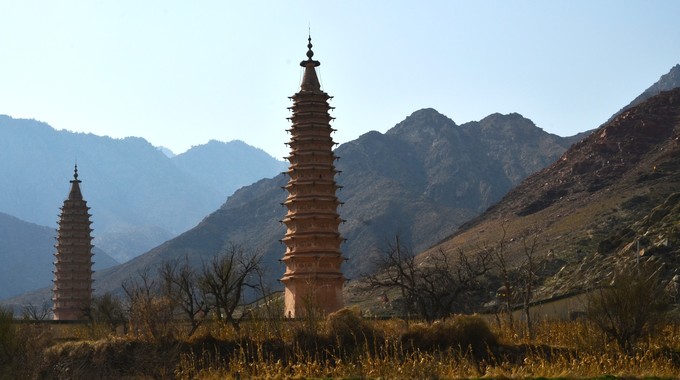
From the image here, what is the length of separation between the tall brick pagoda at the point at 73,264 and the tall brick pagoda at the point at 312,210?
2434cm

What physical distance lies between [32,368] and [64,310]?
46264 mm

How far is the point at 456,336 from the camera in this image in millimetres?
34000

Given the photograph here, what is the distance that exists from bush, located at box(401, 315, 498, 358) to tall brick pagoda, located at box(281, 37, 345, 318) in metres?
20.7

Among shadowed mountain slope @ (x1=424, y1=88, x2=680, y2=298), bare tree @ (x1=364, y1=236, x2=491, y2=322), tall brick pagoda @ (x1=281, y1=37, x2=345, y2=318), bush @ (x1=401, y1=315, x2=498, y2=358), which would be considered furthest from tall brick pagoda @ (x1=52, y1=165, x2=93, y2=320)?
bush @ (x1=401, y1=315, x2=498, y2=358)

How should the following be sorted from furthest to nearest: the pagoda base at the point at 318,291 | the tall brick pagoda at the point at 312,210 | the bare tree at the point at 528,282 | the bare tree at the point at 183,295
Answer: the tall brick pagoda at the point at 312,210
the pagoda base at the point at 318,291
the bare tree at the point at 183,295
the bare tree at the point at 528,282

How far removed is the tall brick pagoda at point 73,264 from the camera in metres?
77.1

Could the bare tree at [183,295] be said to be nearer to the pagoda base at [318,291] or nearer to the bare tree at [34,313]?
the pagoda base at [318,291]

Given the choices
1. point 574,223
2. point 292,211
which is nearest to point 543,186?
point 574,223

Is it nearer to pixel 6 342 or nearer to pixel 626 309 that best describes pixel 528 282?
pixel 626 309

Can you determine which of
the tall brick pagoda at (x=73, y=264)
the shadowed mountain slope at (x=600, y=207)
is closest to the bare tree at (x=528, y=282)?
the shadowed mountain slope at (x=600, y=207)

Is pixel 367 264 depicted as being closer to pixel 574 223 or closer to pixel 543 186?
pixel 543 186

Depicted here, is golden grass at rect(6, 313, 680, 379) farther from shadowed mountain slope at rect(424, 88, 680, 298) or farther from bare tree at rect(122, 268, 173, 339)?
shadowed mountain slope at rect(424, 88, 680, 298)

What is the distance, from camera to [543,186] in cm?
13512

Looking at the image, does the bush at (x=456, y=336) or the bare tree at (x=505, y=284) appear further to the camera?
the bare tree at (x=505, y=284)
